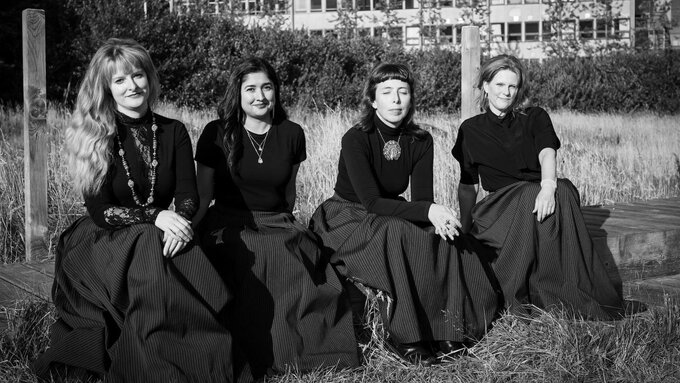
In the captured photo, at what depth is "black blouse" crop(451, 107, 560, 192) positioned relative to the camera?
4.54 meters

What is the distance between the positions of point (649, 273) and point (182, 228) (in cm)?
Answer: 331

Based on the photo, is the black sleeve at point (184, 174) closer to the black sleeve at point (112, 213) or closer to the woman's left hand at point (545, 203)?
the black sleeve at point (112, 213)

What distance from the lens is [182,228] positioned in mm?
3283

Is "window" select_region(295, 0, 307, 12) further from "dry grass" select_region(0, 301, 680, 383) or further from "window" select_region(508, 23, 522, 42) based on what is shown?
"dry grass" select_region(0, 301, 680, 383)

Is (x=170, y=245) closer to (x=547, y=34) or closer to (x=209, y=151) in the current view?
(x=209, y=151)

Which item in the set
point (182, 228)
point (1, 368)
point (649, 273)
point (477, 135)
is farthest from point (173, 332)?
point (649, 273)

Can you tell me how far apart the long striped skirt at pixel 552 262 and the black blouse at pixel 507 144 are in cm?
30

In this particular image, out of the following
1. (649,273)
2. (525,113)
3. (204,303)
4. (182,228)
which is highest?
(525,113)

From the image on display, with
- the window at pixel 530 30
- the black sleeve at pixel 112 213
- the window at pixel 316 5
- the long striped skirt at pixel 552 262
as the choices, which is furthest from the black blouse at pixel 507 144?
the window at pixel 316 5

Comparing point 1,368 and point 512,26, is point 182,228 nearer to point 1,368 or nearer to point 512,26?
point 1,368

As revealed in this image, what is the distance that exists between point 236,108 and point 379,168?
29.9 inches

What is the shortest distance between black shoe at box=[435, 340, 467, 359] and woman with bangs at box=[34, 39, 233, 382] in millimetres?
1003

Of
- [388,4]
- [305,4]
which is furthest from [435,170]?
[305,4]

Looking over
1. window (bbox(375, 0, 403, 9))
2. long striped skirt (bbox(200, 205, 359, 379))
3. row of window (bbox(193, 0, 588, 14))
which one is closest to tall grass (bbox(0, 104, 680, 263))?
long striped skirt (bbox(200, 205, 359, 379))
